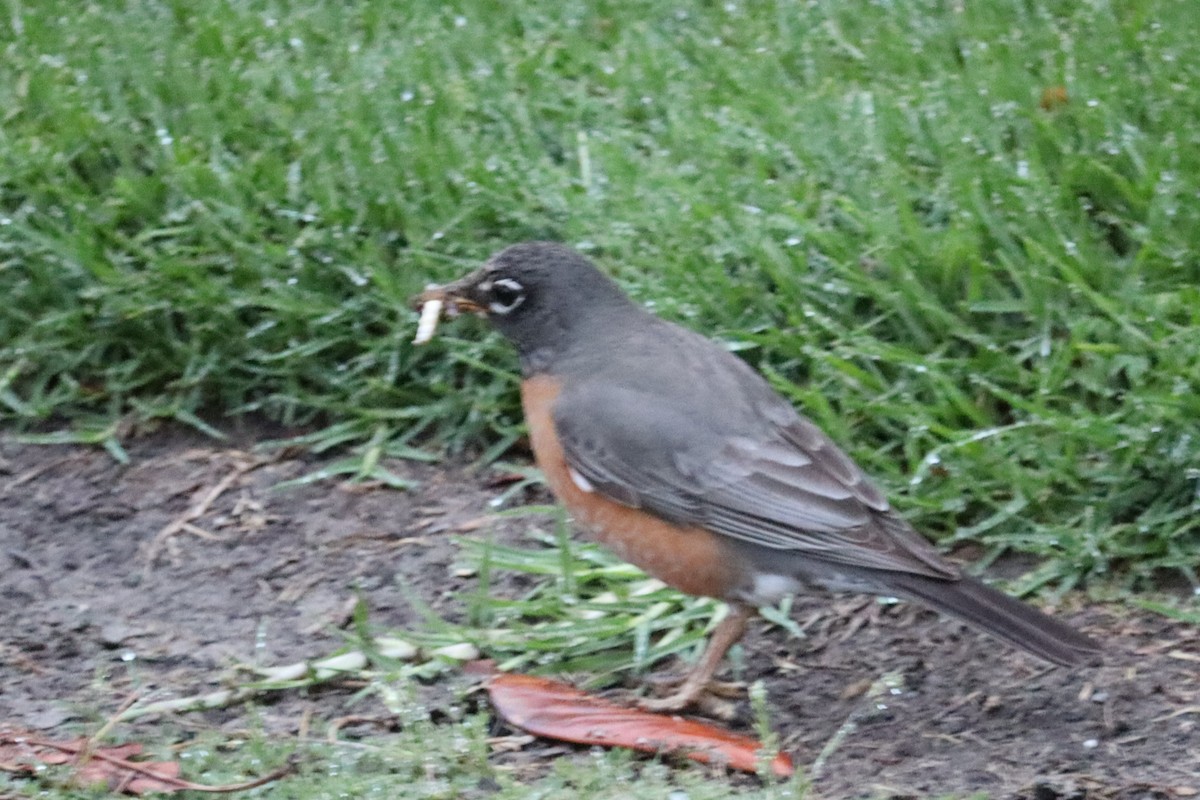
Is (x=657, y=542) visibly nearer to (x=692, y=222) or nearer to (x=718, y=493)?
(x=718, y=493)

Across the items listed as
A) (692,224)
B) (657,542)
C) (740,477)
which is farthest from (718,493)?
(692,224)

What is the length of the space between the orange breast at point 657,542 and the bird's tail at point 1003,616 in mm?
409

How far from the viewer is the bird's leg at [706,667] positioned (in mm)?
3824

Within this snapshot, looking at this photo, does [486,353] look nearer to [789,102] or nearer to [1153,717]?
[789,102]

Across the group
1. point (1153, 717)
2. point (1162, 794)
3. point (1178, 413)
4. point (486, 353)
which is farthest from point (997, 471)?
point (486, 353)

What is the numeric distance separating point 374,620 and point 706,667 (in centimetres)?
91

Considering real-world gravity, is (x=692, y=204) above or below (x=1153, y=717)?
above

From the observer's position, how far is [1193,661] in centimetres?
380

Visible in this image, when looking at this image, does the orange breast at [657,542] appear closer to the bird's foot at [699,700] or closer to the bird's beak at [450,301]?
the bird's foot at [699,700]

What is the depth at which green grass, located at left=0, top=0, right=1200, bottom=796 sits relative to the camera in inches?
173

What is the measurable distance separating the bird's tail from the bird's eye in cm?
125

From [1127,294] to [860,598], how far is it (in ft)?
3.71

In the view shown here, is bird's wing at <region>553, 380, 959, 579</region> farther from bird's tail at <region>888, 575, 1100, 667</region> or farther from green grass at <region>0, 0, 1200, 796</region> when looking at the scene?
green grass at <region>0, 0, 1200, 796</region>

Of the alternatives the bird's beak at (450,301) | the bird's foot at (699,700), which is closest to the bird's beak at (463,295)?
the bird's beak at (450,301)
